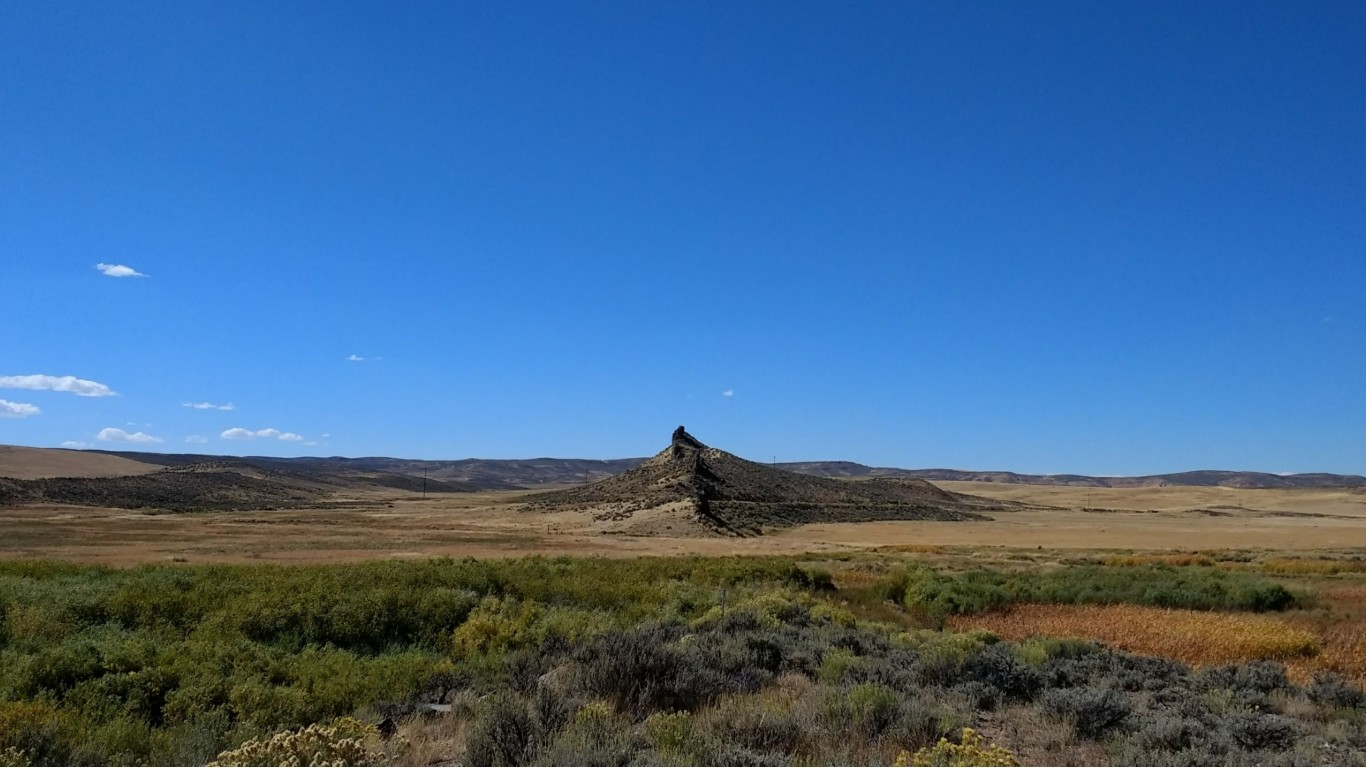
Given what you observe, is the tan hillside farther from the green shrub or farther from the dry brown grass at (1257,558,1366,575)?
the green shrub

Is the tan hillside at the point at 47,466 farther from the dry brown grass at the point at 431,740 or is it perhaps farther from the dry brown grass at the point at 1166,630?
the dry brown grass at the point at 431,740

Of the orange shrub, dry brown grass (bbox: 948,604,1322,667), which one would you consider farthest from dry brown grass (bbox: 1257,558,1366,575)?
dry brown grass (bbox: 948,604,1322,667)

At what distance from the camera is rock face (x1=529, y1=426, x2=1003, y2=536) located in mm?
76250

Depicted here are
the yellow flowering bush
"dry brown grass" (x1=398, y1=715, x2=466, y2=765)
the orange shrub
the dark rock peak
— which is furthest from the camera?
the dark rock peak

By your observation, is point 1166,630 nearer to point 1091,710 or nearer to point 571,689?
point 1091,710

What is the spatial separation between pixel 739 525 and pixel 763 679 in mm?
65979

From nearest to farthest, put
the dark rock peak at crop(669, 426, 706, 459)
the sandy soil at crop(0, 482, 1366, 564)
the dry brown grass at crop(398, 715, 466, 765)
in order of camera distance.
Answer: the dry brown grass at crop(398, 715, 466, 765)
the sandy soil at crop(0, 482, 1366, 564)
the dark rock peak at crop(669, 426, 706, 459)

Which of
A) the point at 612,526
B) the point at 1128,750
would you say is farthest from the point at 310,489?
the point at 1128,750

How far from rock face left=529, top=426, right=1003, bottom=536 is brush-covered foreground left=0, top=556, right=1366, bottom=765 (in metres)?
55.7

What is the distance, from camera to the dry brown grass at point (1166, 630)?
13492 millimetres

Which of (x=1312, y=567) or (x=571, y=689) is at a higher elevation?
(x=571, y=689)

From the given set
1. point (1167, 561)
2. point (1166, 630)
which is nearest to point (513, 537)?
point (1167, 561)

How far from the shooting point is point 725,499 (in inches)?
3499

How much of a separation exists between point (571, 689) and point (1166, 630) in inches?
509
